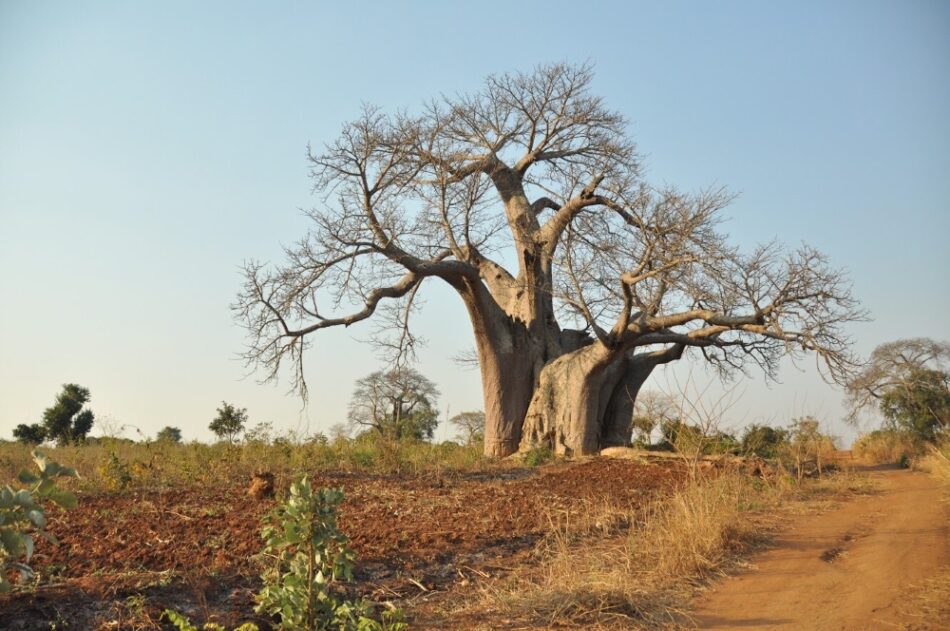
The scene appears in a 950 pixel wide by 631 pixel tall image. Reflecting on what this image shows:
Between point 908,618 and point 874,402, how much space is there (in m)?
8.60

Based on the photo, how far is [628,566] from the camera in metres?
4.10

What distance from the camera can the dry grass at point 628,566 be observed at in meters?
3.46

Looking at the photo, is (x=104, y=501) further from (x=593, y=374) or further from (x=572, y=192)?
(x=572, y=192)

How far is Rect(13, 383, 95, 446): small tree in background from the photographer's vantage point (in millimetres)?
16656

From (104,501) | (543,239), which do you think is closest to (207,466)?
(104,501)

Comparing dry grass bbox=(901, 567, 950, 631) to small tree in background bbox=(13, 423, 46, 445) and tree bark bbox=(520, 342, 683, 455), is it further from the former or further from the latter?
small tree in background bbox=(13, 423, 46, 445)

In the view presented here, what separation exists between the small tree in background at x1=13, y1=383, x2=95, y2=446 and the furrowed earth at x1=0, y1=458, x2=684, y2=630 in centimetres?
1194

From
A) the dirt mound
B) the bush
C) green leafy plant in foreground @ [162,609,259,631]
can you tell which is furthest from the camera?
the bush

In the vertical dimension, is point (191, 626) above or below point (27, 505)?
below

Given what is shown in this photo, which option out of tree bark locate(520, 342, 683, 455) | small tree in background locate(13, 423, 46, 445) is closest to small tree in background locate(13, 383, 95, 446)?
small tree in background locate(13, 423, 46, 445)

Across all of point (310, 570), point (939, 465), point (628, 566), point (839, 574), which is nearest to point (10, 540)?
point (310, 570)

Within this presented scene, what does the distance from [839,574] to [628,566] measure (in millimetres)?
1131

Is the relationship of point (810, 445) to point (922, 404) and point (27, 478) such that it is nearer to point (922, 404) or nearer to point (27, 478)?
point (922, 404)

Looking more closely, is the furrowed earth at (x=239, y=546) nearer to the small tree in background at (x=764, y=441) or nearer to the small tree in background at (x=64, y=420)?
the small tree in background at (x=764, y=441)
